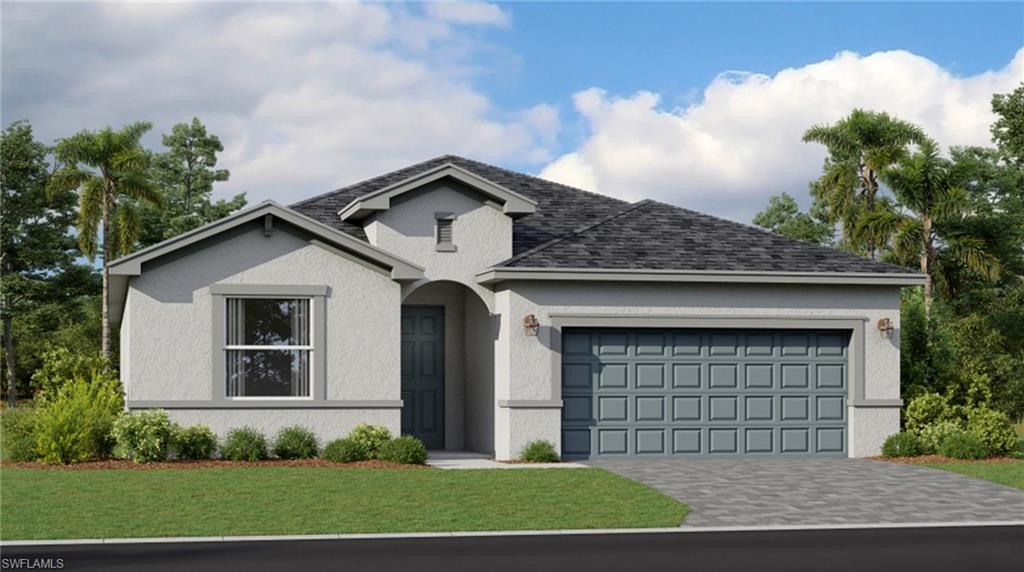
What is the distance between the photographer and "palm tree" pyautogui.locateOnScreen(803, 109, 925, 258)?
147ft

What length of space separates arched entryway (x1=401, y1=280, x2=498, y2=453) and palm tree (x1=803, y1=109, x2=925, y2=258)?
21.1m

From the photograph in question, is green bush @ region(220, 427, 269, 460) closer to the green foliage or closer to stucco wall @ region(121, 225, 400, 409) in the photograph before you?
stucco wall @ region(121, 225, 400, 409)

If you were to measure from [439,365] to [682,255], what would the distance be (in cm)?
533

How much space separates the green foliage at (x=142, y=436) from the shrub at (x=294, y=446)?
178cm

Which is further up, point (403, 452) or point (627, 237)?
point (627, 237)

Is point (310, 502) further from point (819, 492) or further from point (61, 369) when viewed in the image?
point (61, 369)

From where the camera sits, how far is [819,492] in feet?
59.8

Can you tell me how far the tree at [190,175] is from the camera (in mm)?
56625

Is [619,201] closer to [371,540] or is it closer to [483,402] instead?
[483,402]

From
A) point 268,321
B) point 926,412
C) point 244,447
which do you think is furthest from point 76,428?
point 926,412

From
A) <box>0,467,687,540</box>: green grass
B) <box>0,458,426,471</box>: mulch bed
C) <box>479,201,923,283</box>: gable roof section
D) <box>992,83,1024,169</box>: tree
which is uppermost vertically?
<box>992,83,1024,169</box>: tree

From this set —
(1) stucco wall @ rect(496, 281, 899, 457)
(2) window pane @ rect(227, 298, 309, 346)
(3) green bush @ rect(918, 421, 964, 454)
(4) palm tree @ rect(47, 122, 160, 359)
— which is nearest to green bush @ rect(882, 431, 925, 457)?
(3) green bush @ rect(918, 421, 964, 454)

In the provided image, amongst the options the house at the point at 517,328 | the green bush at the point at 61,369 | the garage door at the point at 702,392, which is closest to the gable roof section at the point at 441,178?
the house at the point at 517,328

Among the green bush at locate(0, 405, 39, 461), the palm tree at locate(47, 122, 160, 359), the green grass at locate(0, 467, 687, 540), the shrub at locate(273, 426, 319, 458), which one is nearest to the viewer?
the green grass at locate(0, 467, 687, 540)
